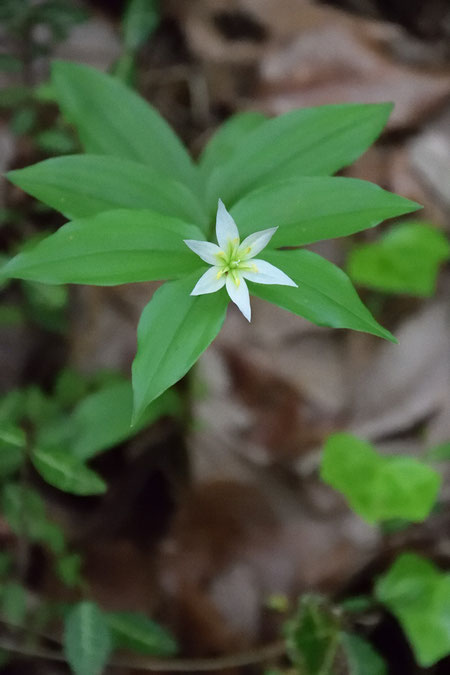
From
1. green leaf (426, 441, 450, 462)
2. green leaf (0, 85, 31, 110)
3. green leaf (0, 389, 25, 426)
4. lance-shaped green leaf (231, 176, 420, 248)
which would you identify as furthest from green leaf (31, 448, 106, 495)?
green leaf (0, 85, 31, 110)

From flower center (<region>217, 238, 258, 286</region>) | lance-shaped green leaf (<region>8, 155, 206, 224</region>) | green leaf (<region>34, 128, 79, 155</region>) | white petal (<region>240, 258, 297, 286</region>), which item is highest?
green leaf (<region>34, 128, 79, 155</region>)

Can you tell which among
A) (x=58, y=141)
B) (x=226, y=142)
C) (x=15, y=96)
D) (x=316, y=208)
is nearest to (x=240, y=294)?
(x=316, y=208)

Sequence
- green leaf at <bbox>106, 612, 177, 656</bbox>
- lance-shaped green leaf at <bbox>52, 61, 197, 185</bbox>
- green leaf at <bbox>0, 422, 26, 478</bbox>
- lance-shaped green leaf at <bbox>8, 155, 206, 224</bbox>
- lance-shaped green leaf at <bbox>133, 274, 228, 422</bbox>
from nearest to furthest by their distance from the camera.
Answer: lance-shaped green leaf at <bbox>133, 274, 228, 422</bbox>, lance-shaped green leaf at <bbox>8, 155, 206, 224</bbox>, green leaf at <bbox>0, 422, 26, 478</bbox>, lance-shaped green leaf at <bbox>52, 61, 197, 185</bbox>, green leaf at <bbox>106, 612, 177, 656</bbox>

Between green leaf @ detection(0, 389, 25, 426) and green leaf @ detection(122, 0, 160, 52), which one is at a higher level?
green leaf @ detection(122, 0, 160, 52)

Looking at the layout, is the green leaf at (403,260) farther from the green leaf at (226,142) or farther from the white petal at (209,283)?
the white petal at (209,283)

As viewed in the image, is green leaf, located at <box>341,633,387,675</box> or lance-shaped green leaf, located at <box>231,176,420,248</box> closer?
lance-shaped green leaf, located at <box>231,176,420,248</box>

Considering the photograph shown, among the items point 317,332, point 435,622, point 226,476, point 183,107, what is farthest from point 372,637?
point 183,107

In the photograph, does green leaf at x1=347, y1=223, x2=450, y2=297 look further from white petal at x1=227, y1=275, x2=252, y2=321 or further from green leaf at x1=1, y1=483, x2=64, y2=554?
green leaf at x1=1, y1=483, x2=64, y2=554

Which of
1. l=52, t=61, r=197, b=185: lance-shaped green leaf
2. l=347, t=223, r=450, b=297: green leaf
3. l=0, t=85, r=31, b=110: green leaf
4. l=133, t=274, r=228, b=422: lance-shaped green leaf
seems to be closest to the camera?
l=133, t=274, r=228, b=422: lance-shaped green leaf

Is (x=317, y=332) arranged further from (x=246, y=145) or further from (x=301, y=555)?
(x=246, y=145)
